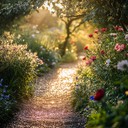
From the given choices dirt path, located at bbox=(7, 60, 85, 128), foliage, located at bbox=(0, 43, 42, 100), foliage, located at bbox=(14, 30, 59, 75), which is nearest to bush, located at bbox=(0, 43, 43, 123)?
foliage, located at bbox=(0, 43, 42, 100)

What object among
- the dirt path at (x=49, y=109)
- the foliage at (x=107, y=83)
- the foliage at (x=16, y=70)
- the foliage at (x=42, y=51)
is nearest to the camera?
the foliage at (x=107, y=83)

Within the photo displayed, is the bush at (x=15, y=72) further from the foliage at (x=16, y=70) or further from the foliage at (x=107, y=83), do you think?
the foliage at (x=107, y=83)

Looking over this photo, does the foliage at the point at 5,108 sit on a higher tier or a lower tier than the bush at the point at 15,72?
lower

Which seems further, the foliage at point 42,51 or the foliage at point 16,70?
the foliage at point 42,51

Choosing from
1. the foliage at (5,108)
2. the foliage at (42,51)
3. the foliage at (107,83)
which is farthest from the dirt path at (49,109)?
the foliage at (42,51)

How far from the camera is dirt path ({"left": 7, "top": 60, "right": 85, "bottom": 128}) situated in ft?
24.3

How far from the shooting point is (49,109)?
893 centimetres

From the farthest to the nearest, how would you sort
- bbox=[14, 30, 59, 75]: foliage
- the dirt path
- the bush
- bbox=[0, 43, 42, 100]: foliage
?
1. bbox=[14, 30, 59, 75]: foliage
2. bbox=[0, 43, 42, 100]: foliage
3. the bush
4. the dirt path

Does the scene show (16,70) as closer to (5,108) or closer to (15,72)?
(15,72)

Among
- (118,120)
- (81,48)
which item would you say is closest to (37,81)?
(118,120)

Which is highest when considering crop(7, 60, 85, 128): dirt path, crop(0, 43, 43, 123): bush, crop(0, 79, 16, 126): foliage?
crop(0, 43, 43, 123): bush

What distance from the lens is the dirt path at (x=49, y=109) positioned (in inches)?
292

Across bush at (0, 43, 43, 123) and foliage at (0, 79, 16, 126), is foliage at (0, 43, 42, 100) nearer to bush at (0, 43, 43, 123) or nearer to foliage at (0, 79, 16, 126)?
bush at (0, 43, 43, 123)

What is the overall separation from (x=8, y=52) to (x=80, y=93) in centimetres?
240
